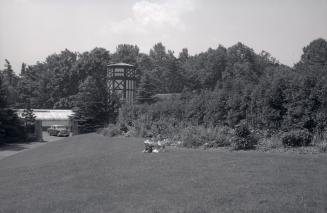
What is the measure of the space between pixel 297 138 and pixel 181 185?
671cm

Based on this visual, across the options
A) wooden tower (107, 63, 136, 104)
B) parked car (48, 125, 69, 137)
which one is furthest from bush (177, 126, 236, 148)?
wooden tower (107, 63, 136, 104)

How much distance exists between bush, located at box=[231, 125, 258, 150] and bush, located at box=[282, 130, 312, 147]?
4.61 ft

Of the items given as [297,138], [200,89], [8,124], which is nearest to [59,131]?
[8,124]

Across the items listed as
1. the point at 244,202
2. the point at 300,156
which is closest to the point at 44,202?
the point at 244,202

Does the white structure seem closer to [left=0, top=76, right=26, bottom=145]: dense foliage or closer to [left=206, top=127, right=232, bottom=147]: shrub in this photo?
[left=0, top=76, right=26, bottom=145]: dense foliage

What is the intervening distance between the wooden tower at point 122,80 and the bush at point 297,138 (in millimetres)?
42447

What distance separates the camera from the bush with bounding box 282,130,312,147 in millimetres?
15711

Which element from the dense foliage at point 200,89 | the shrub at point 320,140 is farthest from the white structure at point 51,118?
the shrub at point 320,140

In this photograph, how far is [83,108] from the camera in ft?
142

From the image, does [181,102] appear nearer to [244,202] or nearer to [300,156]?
[300,156]

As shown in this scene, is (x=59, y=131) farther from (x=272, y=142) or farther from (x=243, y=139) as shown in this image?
(x=272, y=142)

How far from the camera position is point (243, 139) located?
1683 cm

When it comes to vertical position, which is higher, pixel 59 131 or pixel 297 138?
pixel 297 138

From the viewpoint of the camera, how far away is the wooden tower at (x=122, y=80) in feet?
189
